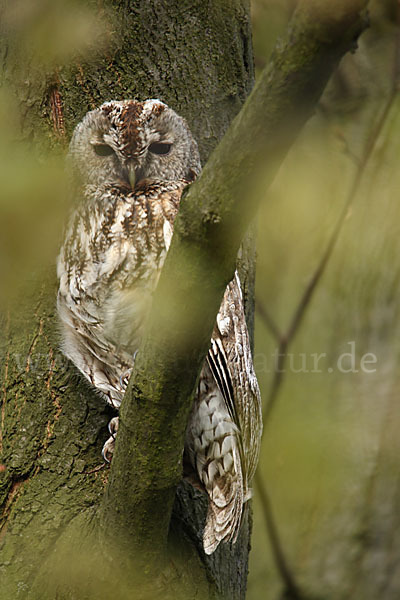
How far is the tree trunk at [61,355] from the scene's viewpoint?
77.8 inches

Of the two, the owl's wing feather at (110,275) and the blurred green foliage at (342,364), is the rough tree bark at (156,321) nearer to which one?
the owl's wing feather at (110,275)

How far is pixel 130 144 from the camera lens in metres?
2.27

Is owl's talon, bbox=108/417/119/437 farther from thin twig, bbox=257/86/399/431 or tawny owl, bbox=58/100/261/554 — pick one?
thin twig, bbox=257/86/399/431

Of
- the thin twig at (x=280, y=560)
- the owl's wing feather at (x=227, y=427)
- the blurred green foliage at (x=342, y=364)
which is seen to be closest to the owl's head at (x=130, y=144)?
the owl's wing feather at (x=227, y=427)

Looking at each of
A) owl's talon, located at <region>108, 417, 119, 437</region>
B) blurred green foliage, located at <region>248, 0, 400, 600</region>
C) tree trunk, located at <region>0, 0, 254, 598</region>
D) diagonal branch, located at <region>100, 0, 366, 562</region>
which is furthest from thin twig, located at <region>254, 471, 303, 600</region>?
diagonal branch, located at <region>100, 0, 366, 562</region>

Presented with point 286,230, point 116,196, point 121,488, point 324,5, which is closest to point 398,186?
point 286,230

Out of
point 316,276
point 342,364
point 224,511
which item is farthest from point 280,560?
point 224,511

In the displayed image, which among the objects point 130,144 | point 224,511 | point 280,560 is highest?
point 130,144

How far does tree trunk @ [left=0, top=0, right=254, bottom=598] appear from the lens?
198cm

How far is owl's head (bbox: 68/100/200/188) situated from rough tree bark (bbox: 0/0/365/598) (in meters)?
0.09

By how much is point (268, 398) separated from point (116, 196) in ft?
8.04

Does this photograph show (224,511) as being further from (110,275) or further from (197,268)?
(197,268)

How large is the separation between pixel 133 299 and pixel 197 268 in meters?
0.74

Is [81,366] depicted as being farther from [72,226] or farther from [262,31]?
[262,31]
